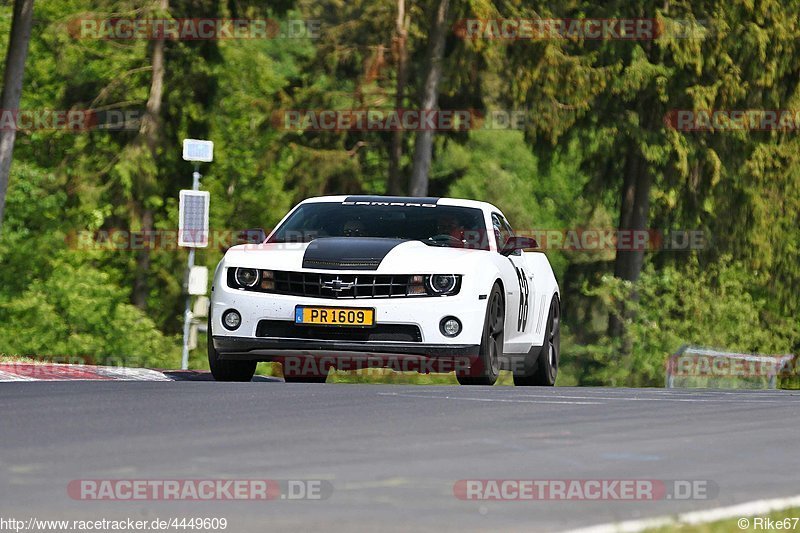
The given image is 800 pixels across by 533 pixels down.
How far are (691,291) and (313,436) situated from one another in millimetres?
30826

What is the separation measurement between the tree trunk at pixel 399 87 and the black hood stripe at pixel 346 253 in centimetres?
2918

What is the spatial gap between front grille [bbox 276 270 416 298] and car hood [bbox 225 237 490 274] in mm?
64

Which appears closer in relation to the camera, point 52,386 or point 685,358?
point 52,386

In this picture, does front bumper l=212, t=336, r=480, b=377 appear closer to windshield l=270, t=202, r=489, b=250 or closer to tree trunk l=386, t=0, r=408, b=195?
windshield l=270, t=202, r=489, b=250

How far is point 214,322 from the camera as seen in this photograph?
1466cm

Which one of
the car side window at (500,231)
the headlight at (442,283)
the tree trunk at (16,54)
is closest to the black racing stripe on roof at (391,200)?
the car side window at (500,231)

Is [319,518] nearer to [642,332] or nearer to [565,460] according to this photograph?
[565,460]

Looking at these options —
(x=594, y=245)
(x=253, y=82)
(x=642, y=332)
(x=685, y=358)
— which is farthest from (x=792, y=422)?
(x=253, y=82)

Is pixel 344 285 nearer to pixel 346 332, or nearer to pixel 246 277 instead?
pixel 346 332

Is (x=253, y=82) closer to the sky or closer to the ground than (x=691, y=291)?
closer to the sky

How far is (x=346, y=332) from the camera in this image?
1423 cm

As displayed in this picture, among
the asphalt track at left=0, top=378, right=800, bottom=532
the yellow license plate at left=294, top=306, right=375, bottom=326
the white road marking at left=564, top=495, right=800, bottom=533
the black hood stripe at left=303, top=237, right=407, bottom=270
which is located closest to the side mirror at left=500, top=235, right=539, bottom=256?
the black hood stripe at left=303, top=237, right=407, bottom=270

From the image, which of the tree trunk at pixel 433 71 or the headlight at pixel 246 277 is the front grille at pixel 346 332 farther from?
the tree trunk at pixel 433 71

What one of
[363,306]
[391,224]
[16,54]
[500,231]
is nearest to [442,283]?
[363,306]
